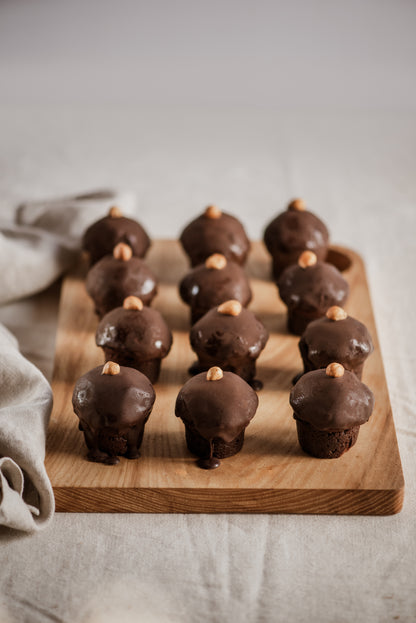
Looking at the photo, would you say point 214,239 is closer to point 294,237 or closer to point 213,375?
point 294,237

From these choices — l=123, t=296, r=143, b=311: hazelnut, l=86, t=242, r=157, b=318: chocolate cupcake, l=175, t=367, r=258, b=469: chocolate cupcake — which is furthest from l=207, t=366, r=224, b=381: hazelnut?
l=86, t=242, r=157, b=318: chocolate cupcake

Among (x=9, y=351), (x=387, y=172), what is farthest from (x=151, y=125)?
(x=9, y=351)

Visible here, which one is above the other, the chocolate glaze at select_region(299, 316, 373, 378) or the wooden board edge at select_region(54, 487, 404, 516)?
the chocolate glaze at select_region(299, 316, 373, 378)

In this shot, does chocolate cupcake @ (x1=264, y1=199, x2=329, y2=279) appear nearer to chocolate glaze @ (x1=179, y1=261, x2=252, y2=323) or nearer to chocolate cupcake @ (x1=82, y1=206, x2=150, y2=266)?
chocolate glaze @ (x1=179, y1=261, x2=252, y2=323)

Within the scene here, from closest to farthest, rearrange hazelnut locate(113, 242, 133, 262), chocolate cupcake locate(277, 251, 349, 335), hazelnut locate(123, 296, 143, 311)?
hazelnut locate(123, 296, 143, 311), chocolate cupcake locate(277, 251, 349, 335), hazelnut locate(113, 242, 133, 262)

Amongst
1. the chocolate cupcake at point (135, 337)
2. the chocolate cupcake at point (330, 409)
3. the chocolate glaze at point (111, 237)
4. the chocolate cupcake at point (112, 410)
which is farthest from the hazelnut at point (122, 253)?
the chocolate cupcake at point (330, 409)

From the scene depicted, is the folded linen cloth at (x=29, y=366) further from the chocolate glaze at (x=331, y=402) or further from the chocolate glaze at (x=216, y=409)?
the chocolate glaze at (x=331, y=402)
